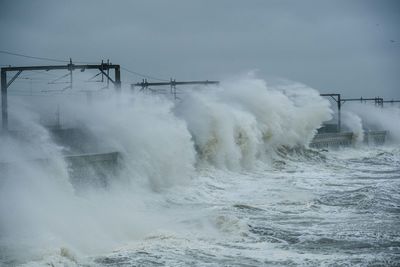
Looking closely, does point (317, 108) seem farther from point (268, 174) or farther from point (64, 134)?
point (64, 134)

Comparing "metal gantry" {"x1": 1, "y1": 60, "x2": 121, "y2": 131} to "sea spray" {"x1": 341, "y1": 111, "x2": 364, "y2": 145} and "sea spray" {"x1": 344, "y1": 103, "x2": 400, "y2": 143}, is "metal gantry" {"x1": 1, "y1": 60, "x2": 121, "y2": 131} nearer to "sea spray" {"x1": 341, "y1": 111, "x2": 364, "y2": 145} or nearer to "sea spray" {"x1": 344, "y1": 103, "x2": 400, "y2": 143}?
"sea spray" {"x1": 341, "y1": 111, "x2": 364, "y2": 145}

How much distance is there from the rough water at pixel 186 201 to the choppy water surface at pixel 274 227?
3 centimetres

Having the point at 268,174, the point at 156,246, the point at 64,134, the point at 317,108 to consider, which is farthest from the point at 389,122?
the point at 156,246

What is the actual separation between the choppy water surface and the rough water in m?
0.03

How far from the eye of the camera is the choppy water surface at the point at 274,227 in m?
8.43

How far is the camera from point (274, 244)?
30.9ft

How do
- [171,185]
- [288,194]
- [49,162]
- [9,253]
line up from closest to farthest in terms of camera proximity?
[9,253] < [49,162] < [288,194] < [171,185]

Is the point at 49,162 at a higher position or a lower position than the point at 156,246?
higher

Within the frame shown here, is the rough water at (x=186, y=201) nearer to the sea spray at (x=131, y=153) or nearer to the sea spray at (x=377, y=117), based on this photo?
the sea spray at (x=131, y=153)

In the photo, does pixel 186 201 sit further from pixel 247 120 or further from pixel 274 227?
pixel 247 120

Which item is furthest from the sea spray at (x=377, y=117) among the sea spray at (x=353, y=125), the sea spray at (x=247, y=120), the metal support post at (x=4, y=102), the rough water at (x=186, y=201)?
the metal support post at (x=4, y=102)

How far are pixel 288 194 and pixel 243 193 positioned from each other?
1.45 m

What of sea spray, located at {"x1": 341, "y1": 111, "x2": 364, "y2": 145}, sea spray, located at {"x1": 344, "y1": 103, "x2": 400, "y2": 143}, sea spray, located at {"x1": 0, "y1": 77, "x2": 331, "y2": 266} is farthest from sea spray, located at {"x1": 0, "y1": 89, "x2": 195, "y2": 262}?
sea spray, located at {"x1": 344, "y1": 103, "x2": 400, "y2": 143}

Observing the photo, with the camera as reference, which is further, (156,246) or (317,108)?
(317,108)
